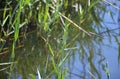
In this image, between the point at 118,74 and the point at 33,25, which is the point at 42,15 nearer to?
the point at 33,25

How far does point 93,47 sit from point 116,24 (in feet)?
1.23

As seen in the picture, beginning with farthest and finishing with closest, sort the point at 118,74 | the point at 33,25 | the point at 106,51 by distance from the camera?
the point at 33,25, the point at 106,51, the point at 118,74

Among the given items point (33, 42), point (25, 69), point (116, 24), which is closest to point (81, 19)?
point (116, 24)

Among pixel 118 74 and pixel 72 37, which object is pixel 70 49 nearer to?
pixel 72 37

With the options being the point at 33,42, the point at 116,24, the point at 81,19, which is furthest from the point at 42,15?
the point at 116,24

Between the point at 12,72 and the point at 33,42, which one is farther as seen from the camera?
the point at 33,42

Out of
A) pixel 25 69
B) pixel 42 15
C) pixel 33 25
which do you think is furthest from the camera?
pixel 33 25

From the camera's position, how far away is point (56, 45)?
92.4 inches

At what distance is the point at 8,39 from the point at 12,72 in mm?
404

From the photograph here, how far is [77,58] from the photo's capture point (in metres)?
2.22

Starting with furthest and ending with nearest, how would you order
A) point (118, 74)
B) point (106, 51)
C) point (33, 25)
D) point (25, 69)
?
point (33, 25) → point (106, 51) → point (25, 69) → point (118, 74)

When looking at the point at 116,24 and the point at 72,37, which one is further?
the point at 116,24

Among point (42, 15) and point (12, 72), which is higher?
point (42, 15)

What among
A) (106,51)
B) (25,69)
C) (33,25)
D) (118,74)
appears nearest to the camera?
(118,74)
